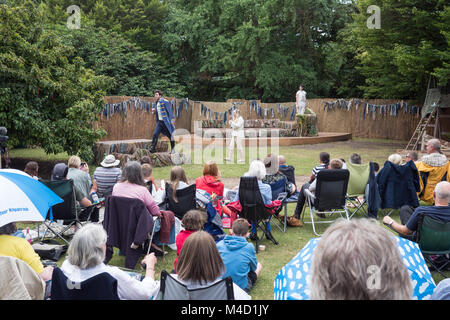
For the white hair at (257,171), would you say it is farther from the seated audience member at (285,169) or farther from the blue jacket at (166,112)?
the blue jacket at (166,112)

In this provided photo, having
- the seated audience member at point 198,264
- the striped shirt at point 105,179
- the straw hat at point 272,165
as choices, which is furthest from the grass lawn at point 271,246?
the seated audience member at point 198,264

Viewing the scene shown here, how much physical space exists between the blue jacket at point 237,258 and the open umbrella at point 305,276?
0.89 m

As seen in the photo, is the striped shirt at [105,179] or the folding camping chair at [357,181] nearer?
the striped shirt at [105,179]

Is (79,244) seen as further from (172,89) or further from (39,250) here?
(172,89)

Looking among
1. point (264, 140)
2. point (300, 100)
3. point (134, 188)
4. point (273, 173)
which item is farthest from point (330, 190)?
point (300, 100)

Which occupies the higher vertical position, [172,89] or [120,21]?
[120,21]

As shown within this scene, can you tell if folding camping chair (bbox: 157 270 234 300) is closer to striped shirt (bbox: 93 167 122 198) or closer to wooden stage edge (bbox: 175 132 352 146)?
striped shirt (bbox: 93 167 122 198)

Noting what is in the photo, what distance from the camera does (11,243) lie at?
2.87 metres

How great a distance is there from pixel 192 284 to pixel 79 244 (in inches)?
28.1

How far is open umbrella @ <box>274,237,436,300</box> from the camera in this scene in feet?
7.90

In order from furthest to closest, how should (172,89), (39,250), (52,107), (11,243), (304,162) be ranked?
(172,89), (304,162), (52,107), (39,250), (11,243)

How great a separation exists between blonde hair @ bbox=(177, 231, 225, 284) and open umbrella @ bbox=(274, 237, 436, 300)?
0.46 meters

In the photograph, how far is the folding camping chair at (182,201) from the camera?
5.03m
